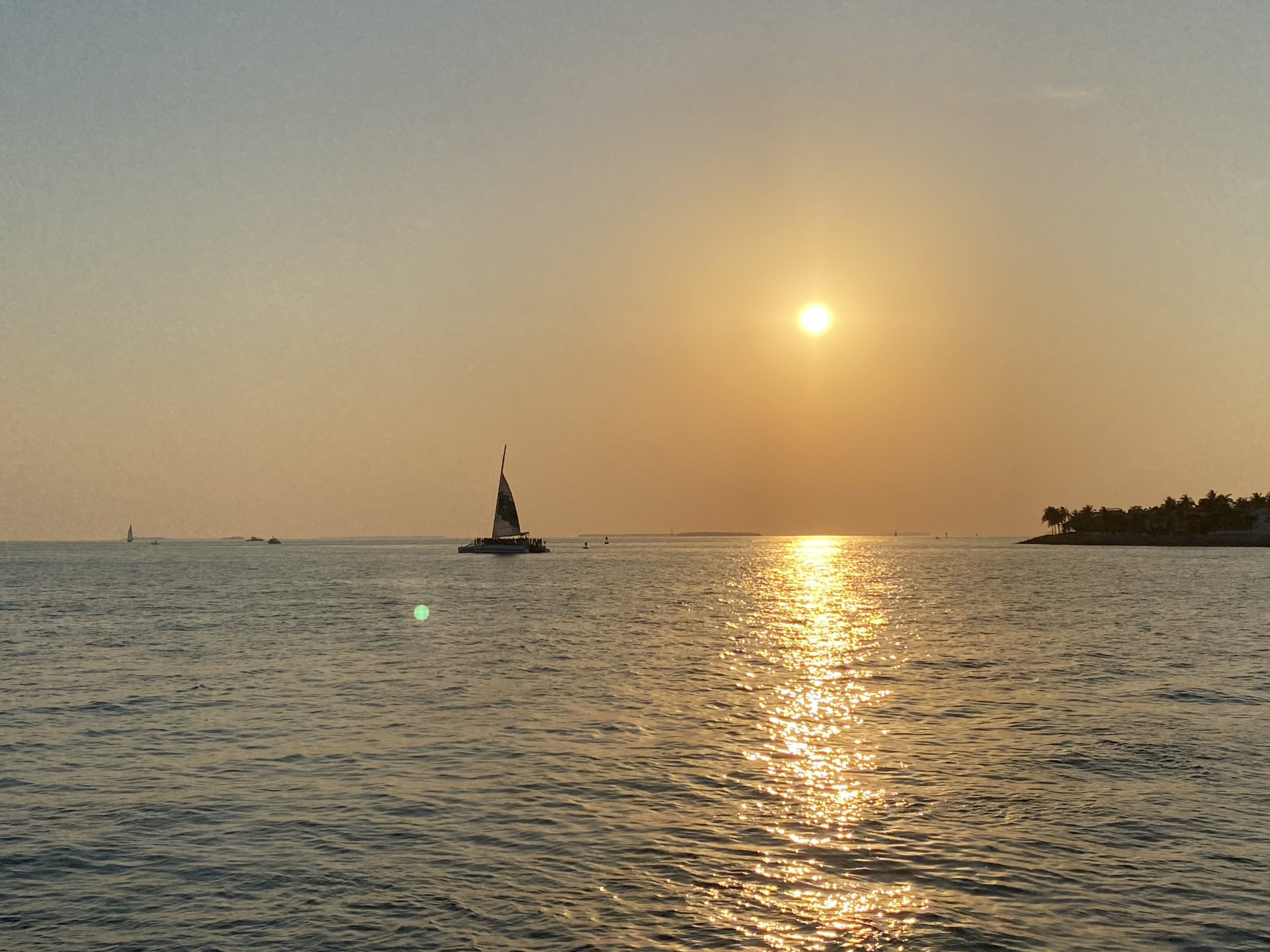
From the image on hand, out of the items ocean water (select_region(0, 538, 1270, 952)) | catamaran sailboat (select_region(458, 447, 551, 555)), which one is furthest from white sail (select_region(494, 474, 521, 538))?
ocean water (select_region(0, 538, 1270, 952))

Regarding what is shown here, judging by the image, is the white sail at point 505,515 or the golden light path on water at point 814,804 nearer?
the golden light path on water at point 814,804

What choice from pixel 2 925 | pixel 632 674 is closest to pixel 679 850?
pixel 2 925

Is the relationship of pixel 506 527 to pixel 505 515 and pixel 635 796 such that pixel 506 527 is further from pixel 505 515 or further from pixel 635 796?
pixel 635 796

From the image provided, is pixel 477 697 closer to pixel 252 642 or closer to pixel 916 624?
pixel 252 642

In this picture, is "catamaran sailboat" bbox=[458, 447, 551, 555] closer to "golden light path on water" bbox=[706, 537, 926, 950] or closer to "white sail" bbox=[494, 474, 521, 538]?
"white sail" bbox=[494, 474, 521, 538]

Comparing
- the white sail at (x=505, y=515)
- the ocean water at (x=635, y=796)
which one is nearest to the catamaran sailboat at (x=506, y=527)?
the white sail at (x=505, y=515)

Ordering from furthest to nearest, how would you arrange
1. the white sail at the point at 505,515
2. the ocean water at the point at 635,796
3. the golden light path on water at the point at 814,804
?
the white sail at the point at 505,515
the ocean water at the point at 635,796
the golden light path on water at the point at 814,804

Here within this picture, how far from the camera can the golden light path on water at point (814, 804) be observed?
14594 mm

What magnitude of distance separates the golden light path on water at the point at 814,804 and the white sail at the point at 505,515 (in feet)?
432

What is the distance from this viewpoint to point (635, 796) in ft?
72.5

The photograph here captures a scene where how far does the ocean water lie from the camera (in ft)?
48.8

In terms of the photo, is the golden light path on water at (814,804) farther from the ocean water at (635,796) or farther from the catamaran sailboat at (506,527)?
the catamaran sailboat at (506,527)

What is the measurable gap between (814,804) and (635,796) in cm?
396

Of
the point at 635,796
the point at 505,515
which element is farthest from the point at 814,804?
the point at 505,515
